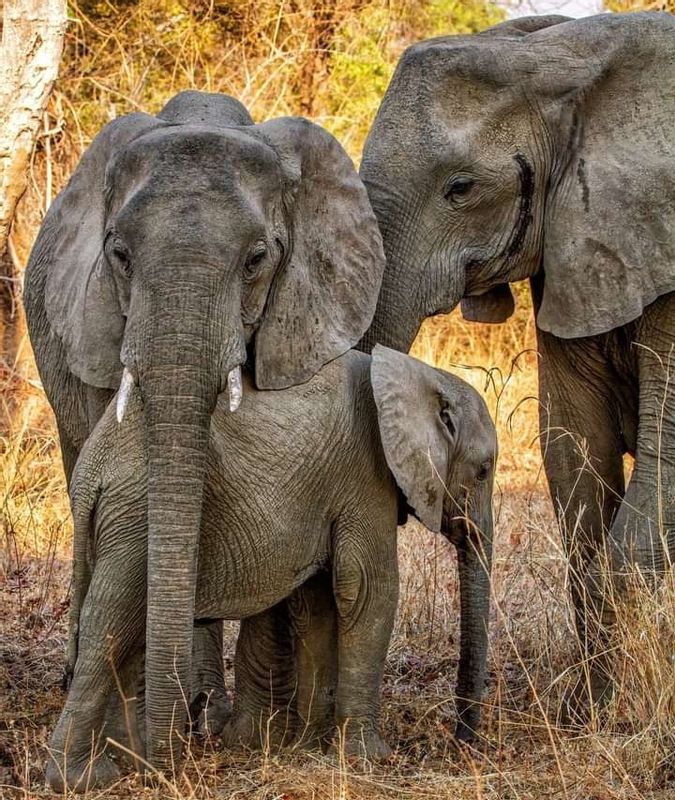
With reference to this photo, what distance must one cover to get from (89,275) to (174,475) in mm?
748

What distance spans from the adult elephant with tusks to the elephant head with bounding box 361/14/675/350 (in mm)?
550

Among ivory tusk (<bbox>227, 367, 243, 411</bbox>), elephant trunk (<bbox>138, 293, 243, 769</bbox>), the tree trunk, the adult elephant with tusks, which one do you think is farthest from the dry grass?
the tree trunk

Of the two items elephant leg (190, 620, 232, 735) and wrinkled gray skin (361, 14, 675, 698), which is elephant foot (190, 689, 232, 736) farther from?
wrinkled gray skin (361, 14, 675, 698)

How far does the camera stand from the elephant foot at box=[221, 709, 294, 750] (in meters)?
5.38

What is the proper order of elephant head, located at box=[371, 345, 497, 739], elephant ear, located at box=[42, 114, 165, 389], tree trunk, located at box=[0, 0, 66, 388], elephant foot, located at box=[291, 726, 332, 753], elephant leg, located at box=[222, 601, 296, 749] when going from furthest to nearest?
1. tree trunk, located at box=[0, 0, 66, 388]
2. elephant leg, located at box=[222, 601, 296, 749]
3. elephant foot, located at box=[291, 726, 332, 753]
4. elephant head, located at box=[371, 345, 497, 739]
5. elephant ear, located at box=[42, 114, 165, 389]

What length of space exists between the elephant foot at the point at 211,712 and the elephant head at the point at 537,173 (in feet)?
4.73

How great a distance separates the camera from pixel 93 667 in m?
4.58

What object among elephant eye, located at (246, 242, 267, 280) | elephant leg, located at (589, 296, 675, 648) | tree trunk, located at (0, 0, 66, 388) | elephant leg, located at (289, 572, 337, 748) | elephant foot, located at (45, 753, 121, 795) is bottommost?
elephant foot, located at (45, 753, 121, 795)

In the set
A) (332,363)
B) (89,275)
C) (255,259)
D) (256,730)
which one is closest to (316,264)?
(332,363)

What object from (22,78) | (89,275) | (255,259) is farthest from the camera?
(22,78)

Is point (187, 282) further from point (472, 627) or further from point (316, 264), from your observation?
point (472, 627)

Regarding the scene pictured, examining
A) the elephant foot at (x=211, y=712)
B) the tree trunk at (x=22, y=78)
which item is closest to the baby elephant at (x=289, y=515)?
the elephant foot at (x=211, y=712)

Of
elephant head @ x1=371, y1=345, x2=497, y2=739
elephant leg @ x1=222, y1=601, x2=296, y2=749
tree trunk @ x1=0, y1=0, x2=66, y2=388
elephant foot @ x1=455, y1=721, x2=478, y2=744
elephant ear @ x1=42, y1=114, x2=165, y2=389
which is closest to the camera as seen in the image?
elephant ear @ x1=42, y1=114, x2=165, y2=389

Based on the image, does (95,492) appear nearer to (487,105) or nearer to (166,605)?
(166,605)
